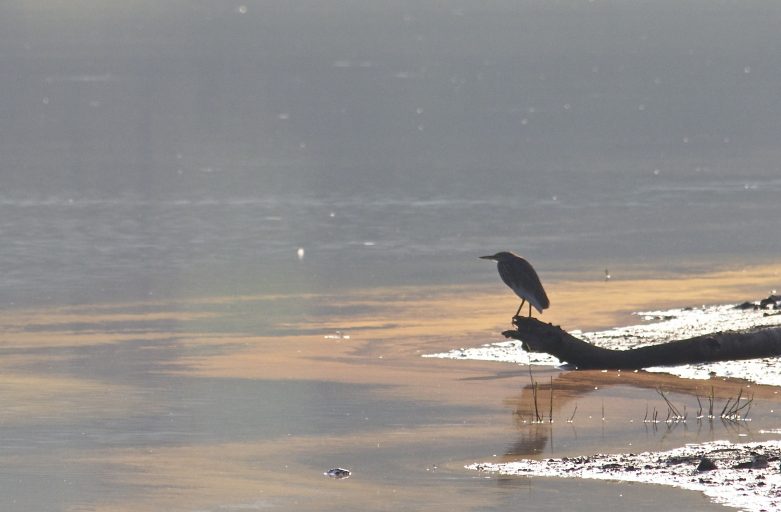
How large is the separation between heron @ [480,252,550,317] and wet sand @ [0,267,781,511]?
69cm

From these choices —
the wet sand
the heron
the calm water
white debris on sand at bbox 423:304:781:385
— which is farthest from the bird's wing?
the calm water

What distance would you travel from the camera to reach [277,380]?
1345cm

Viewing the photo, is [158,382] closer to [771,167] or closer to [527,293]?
[527,293]

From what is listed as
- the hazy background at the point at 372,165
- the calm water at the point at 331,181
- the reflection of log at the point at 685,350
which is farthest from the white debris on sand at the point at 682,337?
the hazy background at the point at 372,165

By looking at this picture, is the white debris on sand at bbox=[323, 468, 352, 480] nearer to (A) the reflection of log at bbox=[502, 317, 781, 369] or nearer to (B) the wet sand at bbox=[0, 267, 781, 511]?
(B) the wet sand at bbox=[0, 267, 781, 511]

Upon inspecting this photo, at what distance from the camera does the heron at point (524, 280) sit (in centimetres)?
1434

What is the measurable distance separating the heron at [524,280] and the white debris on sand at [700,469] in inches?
152

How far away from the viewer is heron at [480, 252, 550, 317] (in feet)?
47.0

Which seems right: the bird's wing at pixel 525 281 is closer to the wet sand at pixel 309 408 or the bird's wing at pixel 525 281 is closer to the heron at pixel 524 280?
the heron at pixel 524 280

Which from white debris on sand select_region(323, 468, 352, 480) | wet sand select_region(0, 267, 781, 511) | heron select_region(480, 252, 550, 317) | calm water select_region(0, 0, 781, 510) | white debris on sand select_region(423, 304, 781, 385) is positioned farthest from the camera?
calm water select_region(0, 0, 781, 510)

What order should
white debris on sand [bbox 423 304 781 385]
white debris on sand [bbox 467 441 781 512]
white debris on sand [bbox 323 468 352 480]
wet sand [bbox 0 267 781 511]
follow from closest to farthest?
white debris on sand [bbox 467 441 781 512] → wet sand [bbox 0 267 781 511] → white debris on sand [bbox 323 468 352 480] → white debris on sand [bbox 423 304 781 385]

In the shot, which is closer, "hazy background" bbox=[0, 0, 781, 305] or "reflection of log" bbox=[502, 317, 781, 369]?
"reflection of log" bbox=[502, 317, 781, 369]

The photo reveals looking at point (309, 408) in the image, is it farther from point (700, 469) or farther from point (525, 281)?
point (700, 469)

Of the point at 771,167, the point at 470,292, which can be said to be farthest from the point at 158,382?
the point at 771,167
